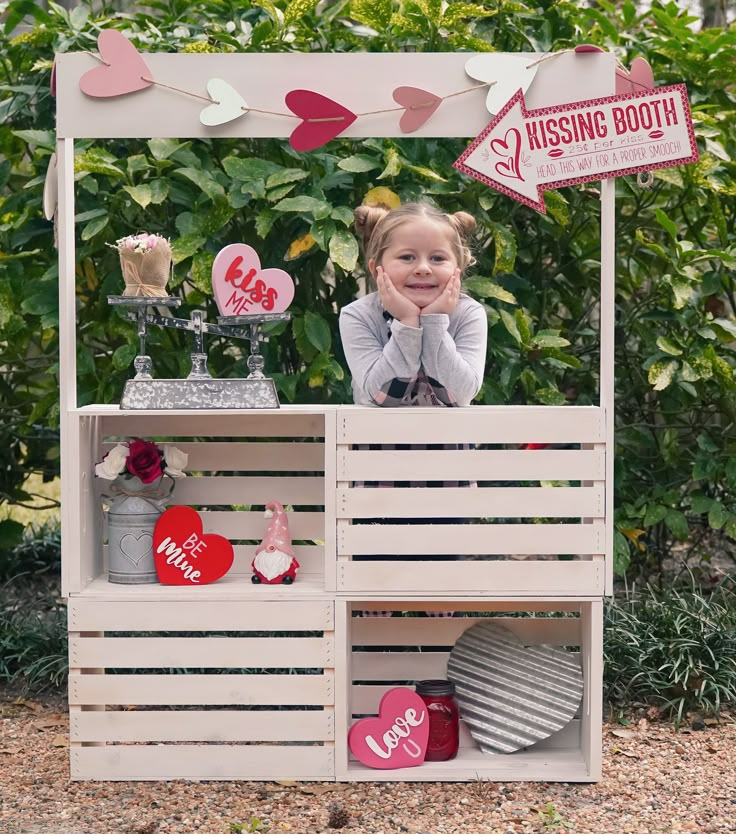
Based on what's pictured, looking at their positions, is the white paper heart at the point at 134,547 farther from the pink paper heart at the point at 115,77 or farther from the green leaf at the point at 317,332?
the pink paper heart at the point at 115,77

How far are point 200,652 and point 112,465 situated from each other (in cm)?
53

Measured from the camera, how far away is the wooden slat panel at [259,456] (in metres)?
3.13

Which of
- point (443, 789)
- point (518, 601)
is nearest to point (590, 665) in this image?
point (518, 601)

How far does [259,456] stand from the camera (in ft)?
10.3

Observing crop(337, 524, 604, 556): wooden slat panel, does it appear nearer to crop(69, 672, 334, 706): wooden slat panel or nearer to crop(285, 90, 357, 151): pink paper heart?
crop(69, 672, 334, 706): wooden slat panel

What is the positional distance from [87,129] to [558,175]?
3.82 ft

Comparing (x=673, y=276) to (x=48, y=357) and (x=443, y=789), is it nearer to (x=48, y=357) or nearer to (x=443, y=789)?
(x=443, y=789)

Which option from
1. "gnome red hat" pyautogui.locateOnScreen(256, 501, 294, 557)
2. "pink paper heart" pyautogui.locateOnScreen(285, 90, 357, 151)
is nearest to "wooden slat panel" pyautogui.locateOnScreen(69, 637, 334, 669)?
"gnome red hat" pyautogui.locateOnScreen(256, 501, 294, 557)

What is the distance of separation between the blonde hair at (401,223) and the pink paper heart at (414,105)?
228 millimetres

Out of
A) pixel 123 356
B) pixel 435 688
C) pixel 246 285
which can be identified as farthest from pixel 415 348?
pixel 123 356

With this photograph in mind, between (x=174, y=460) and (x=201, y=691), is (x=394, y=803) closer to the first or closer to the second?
(x=201, y=691)

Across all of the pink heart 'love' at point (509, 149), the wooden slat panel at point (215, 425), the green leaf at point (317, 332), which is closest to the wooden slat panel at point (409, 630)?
the wooden slat panel at point (215, 425)

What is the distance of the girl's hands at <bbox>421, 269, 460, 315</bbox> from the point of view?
8.87 feet

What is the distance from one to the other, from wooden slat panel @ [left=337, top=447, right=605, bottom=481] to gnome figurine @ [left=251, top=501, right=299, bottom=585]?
0.27 meters
